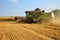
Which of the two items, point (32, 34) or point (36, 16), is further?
point (36, 16)

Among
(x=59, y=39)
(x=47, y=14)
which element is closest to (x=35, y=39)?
(x=59, y=39)

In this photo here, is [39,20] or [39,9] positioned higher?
[39,9]

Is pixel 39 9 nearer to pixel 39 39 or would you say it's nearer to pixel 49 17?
pixel 49 17

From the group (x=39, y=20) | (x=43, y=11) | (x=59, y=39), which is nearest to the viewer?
(x=59, y=39)

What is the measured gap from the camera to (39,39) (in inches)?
414

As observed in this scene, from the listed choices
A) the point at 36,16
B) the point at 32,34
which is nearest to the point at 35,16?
the point at 36,16

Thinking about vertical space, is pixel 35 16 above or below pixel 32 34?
above

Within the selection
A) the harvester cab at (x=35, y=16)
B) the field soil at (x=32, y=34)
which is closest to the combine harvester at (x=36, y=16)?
the harvester cab at (x=35, y=16)

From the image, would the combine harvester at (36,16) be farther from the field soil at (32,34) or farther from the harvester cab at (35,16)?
the field soil at (32,34)

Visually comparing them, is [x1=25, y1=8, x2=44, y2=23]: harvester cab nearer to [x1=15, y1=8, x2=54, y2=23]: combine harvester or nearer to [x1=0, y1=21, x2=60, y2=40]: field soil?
[x1=15, y1=8, x2=54, y2=23]: combine harvester

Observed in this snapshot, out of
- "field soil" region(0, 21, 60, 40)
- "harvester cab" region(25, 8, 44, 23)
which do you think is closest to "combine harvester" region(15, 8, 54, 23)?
"harvester cab" region(25, 8, 44, 23)

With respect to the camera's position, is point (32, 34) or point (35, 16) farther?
point (35, 16)

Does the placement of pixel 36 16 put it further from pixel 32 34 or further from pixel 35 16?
pixel 32 34

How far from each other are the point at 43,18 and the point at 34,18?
2.14 m
